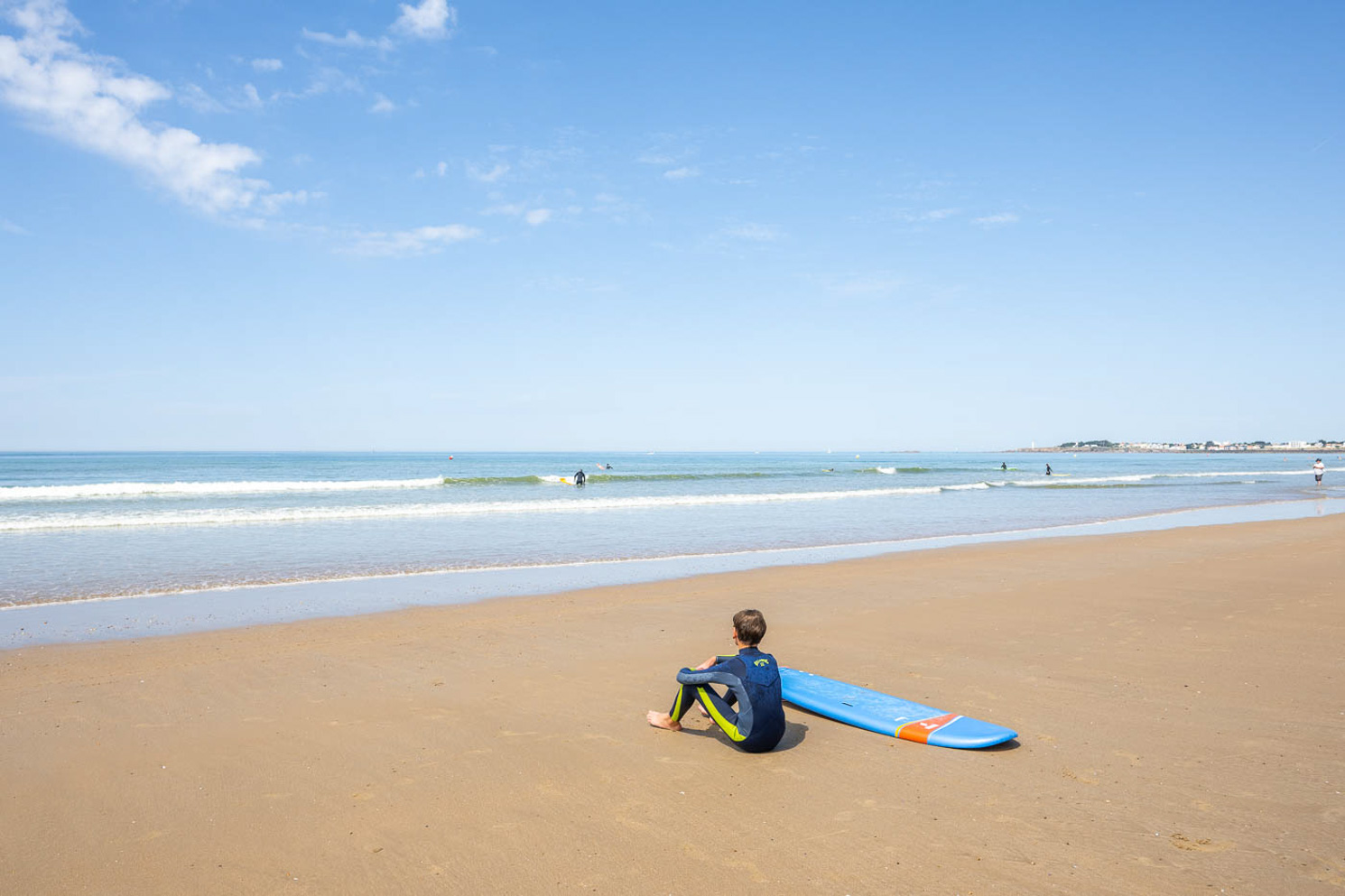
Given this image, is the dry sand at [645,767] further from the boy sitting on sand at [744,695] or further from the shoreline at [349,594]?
the shoreline at [349,594]

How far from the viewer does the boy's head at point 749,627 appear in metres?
5.50

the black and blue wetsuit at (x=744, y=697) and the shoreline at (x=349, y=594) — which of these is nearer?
the black and blue wetsuit at (x=744, y=697)

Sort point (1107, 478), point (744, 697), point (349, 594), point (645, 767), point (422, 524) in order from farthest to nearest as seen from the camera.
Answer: point (1107, 478) < point (422, 524) < point (349, 594) < point (744, 697) < point (645, 767)

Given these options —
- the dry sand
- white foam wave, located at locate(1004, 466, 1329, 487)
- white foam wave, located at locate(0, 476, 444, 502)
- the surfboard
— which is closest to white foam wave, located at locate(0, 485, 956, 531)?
white foam wave, located at locate(0, 476, 444, 502)

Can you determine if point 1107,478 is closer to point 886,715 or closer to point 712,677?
point 886,715

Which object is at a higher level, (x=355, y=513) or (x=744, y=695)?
(x=744, y=695)

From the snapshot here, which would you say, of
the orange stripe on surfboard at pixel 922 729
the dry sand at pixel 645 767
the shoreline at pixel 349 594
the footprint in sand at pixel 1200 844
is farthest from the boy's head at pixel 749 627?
the shoreline at pixel 349 594

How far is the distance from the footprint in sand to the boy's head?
2566 millimetres

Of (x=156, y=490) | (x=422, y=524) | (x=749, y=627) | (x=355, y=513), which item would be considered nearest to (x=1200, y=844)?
(x=749, y=627)

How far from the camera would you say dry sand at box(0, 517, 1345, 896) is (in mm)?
3730

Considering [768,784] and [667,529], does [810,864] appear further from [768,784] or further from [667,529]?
A: [667,529]

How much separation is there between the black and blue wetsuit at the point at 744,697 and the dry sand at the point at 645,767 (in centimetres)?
17

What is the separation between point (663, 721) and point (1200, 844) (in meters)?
3.27

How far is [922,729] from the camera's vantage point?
5.35 metres
